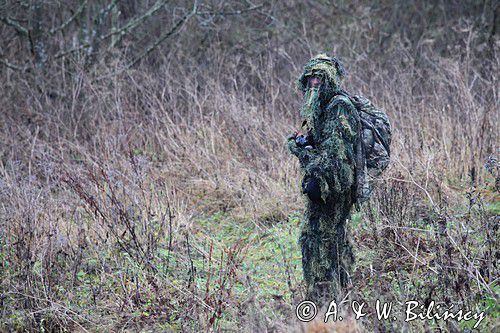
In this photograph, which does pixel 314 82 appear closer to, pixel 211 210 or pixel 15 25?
pixel 211 210

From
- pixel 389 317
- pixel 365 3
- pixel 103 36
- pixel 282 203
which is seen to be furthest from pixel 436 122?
pixel 365 3

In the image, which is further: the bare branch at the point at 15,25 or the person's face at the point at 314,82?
the bare branch at the point at 15,25

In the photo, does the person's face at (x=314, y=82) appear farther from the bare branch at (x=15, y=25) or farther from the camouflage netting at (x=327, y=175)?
the bare branch at (x=15, y=25)

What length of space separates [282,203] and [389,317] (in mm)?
2710

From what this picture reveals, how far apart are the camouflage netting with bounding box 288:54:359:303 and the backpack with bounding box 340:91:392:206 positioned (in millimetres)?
38

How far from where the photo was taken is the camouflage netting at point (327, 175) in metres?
3.45

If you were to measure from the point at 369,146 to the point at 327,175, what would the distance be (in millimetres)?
276

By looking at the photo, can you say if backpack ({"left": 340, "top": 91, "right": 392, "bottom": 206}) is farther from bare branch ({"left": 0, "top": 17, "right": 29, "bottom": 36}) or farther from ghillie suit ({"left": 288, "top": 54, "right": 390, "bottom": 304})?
bare branch ({"left": 0, "top": 17, "right": 29, "bottom": 36})

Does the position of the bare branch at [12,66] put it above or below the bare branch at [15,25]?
below

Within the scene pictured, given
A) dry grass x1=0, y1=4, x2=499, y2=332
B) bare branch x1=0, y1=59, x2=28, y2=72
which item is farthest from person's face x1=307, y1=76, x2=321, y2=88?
bare branch x1=0, y1=59, x2=28, y2=72

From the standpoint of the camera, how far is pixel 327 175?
11.4ft

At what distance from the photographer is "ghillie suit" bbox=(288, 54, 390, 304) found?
3.45 metres

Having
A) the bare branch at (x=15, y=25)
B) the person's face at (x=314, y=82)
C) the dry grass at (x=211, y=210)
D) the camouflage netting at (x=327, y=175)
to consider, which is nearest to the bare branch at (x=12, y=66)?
the dry grass at (x=211, y=210)

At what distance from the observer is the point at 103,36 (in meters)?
9.95
